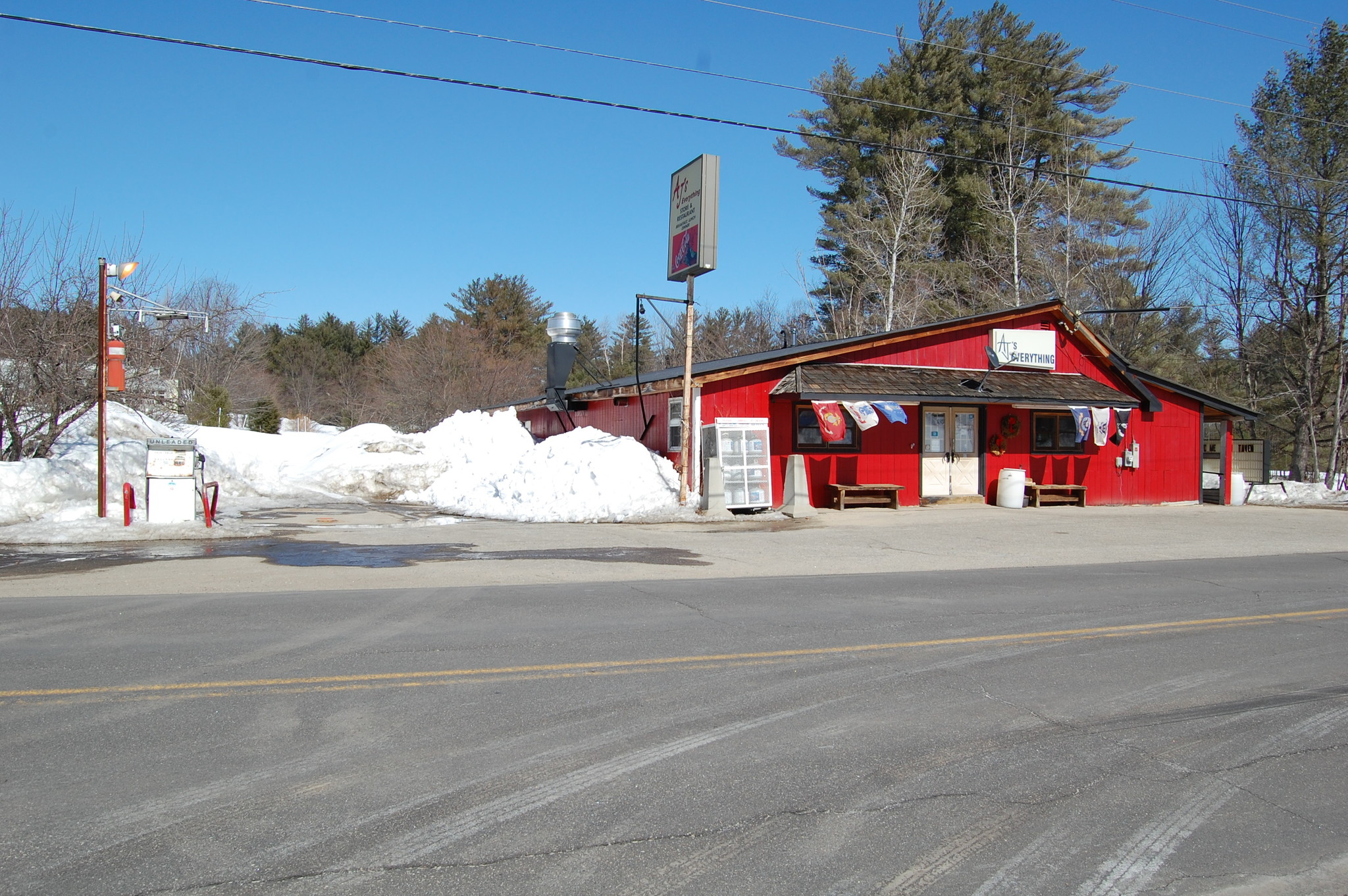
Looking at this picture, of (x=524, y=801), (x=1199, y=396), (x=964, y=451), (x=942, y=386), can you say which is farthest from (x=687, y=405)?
(x=524, y=801)

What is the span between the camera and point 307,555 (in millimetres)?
13023

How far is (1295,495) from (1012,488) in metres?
11.5

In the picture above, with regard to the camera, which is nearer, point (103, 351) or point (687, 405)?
point (103, 351)

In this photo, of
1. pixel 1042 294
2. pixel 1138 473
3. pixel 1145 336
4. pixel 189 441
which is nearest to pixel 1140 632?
pixel 189 441

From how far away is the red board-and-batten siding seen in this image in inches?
822

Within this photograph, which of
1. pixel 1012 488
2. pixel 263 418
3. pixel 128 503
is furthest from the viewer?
pixel 263 418

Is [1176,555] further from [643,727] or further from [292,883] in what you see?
[292,883]

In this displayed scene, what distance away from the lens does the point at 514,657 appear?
692 centimetres

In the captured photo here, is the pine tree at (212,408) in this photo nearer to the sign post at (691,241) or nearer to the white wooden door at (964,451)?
the sign post at (691,241)

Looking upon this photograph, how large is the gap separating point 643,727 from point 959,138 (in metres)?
Answer: 42.1

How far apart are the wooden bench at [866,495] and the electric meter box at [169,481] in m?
12.7

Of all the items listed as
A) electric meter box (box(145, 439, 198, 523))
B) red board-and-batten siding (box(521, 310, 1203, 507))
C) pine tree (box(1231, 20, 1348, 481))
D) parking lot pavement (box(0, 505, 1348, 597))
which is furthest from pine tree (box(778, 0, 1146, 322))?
electric meter box (box(145, 439, 198, 523))

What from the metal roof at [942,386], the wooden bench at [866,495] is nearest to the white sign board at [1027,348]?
the metal roof at [942,386]

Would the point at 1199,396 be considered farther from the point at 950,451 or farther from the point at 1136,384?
the point at 950,451
